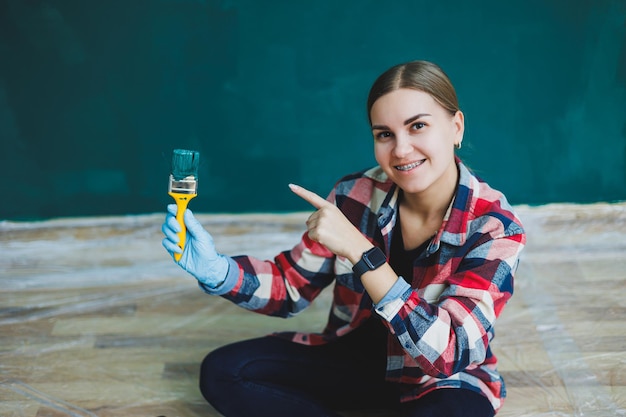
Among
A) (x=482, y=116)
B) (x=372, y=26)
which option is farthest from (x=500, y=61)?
(x=372, y=26)

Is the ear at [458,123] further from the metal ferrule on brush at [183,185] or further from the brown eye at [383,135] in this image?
the metal ferrule on brush at [183,185]

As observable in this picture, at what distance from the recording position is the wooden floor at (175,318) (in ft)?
6.42

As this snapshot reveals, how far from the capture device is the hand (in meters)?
1.43

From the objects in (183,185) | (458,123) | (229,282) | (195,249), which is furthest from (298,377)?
(458,123)

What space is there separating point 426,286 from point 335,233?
268 millimetres

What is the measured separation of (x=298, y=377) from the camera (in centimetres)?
179

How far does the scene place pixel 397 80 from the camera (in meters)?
1.51

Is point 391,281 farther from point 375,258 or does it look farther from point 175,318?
point 175,318

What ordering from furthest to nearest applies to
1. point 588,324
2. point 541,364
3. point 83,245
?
point 83,245 → point 588,324 → point 541,364

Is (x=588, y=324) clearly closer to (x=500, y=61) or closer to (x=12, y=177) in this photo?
(x=500, y=61)

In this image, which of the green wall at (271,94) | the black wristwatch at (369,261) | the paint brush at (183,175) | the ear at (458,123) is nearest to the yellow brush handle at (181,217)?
the paint brush at (183,175)

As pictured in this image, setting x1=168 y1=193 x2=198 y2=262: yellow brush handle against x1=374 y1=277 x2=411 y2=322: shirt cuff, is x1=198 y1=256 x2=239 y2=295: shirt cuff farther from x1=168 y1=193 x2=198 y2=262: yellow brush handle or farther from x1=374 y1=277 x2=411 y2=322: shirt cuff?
x1=374 y1=277 x2=411 y2=322: shirt cuff

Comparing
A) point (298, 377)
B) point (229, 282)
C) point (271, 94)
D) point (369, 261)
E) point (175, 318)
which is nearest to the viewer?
point (369, 261)

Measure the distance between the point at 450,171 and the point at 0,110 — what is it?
162 cm
